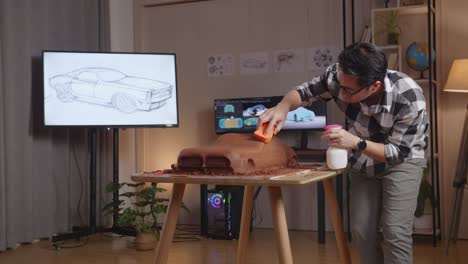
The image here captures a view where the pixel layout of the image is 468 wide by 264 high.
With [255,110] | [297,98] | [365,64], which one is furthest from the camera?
[255,110]

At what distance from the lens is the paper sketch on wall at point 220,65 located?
15.7ft

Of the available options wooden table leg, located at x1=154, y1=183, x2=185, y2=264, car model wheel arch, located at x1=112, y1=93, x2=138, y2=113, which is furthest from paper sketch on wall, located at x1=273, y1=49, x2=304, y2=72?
wooden table leg, located at x1=154, y1=183, x2=185, y2=264

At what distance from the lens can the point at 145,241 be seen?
3.77 meters

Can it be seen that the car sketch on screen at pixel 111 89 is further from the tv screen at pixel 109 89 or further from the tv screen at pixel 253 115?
the tv screen at pixel 253 115

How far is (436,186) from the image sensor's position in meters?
3.98

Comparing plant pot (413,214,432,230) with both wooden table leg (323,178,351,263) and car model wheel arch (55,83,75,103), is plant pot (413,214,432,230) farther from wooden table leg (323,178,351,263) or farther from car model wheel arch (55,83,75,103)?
car model wheel arch (55,83,75,103)

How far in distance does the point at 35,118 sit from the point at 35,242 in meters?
0.93

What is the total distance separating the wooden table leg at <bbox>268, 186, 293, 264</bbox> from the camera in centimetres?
179

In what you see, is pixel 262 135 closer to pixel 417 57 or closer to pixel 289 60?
pixel 417 57

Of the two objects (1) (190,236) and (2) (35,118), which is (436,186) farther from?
(2) (35,118)

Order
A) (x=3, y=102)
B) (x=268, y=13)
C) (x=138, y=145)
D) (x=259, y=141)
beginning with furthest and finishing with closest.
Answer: (x=138, y=145) < (x=268, y=13) < (x=3, y=102) < (x=259, y=141)

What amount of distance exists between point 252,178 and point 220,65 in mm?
3246

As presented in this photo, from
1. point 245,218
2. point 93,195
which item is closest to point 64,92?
point 93,195

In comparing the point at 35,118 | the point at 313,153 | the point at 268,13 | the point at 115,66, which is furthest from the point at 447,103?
the point at 35,118
